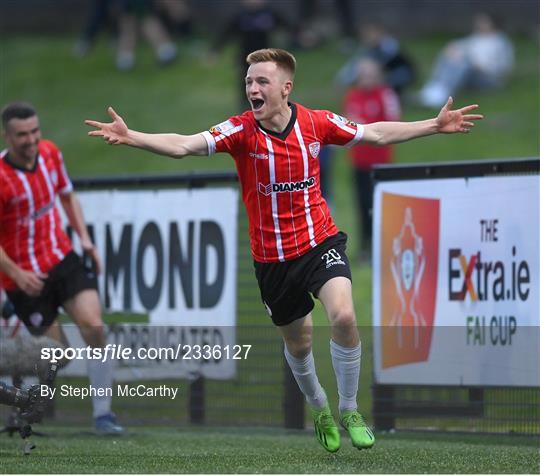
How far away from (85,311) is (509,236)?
10.2 ft

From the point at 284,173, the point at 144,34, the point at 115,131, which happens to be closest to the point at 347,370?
the point at 284,173

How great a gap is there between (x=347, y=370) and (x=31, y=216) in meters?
3.04

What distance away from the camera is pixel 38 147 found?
1035cm

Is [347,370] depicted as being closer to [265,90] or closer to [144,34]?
[265,90]

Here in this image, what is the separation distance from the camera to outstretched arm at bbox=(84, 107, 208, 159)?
7.64 metres

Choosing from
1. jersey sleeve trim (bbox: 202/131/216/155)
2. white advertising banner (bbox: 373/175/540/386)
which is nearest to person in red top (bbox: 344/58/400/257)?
white advertising banner (bbox: 373/175/540/386)

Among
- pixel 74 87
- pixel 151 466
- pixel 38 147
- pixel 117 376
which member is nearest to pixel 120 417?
pixel 117 376

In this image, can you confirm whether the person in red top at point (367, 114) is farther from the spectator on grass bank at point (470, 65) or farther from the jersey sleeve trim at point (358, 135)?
the jersey sleeve trim at point (358, 135)

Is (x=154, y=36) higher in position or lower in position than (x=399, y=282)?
higher

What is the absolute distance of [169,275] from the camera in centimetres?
1134

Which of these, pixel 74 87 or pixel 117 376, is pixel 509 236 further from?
pixel 74 87

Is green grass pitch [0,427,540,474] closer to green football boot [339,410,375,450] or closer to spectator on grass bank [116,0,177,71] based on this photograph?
green football boot [339,410,375,450]

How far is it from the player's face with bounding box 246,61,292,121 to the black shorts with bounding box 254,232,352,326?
86 cm

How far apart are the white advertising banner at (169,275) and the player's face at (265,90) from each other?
114 inches
